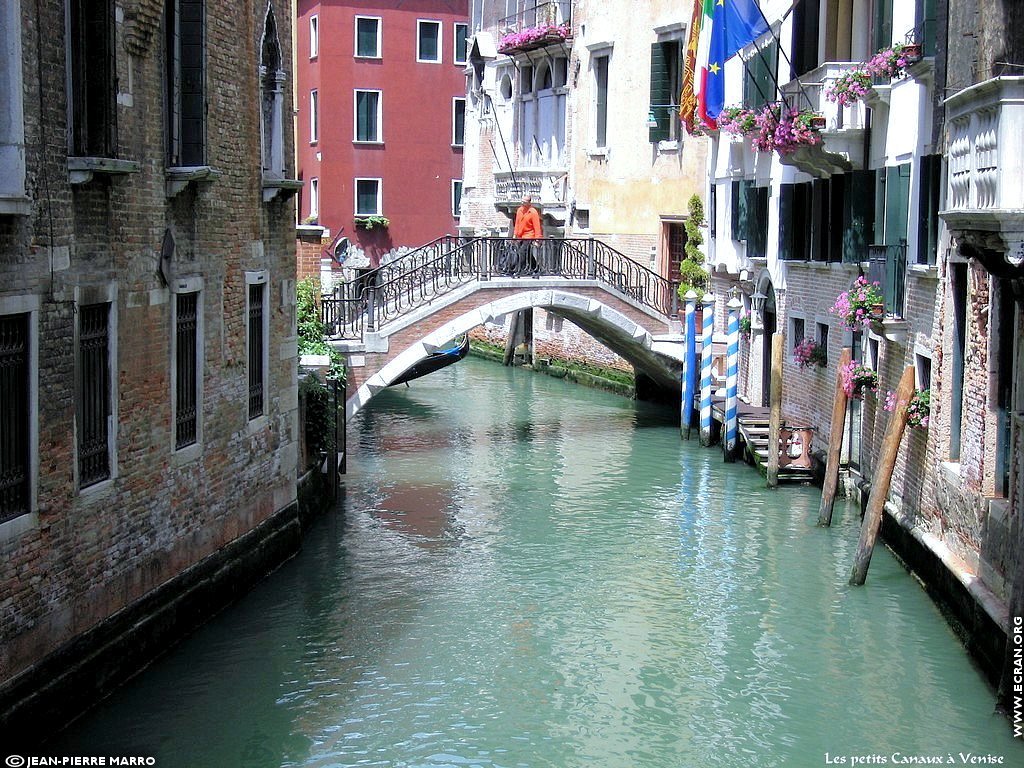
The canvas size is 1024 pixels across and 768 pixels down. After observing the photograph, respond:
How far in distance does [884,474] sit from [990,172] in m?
2.98

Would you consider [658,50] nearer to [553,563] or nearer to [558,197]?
[558,197]

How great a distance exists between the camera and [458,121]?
103ft

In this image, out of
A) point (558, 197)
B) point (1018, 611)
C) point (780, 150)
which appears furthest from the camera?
point (558, 197)

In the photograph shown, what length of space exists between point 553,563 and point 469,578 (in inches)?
32.2

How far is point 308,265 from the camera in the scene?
50.2 ft

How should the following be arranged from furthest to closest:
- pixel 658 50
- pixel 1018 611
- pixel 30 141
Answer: pixel 658 50
pixel 1018 611
pixel 30 141

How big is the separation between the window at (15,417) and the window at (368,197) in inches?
955

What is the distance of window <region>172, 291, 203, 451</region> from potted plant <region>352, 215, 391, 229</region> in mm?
21646

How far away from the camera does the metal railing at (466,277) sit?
16750mm

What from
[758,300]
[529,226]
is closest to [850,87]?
[758,300]

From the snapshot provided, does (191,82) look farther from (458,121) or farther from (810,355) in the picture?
(458,121)

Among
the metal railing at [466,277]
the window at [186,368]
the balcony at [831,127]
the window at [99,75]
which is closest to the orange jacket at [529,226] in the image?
the metal railing at [466,277]

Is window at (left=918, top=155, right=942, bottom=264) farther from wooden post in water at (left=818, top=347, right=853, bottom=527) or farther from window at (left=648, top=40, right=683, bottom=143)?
window at (left=648, top=40, right=683, bottom=143)

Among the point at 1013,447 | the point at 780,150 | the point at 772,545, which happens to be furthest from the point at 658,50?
the point at 1013,447
